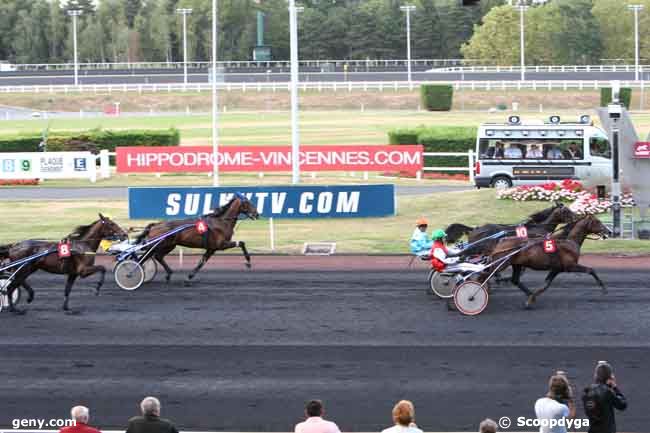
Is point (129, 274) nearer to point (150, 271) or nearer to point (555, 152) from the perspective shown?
point (150, 271)

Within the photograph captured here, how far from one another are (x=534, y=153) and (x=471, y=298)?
16.3m

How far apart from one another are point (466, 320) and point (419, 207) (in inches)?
478

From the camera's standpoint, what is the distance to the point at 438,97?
7169 centimetres

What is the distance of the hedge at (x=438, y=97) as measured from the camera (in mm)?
71625

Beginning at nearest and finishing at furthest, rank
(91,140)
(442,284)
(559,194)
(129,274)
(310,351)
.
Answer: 1. (310,351)
2. (442,284)
3. (129,274)
4. (559,194)
5. (91,140)

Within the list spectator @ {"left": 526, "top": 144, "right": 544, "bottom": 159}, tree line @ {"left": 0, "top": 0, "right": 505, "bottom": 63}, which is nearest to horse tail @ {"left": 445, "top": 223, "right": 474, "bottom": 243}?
spectator @ {"left": 526, "top": 144, "right": 544, "bottom": 159}

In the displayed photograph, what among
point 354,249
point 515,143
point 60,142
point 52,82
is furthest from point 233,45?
point 354,249

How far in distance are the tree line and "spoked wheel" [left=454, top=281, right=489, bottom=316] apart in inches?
3805

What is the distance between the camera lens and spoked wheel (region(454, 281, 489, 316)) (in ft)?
53.4

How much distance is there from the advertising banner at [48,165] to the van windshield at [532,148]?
1414 centimetres

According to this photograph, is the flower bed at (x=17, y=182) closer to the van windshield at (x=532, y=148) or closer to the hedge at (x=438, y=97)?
the van windshield at (x=532, y=148)

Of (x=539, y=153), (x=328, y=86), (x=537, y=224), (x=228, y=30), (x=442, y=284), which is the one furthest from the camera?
(x=228, y=30)

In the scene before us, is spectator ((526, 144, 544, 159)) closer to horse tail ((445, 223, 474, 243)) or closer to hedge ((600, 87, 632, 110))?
horse tail ((445, 223, 474, 243))

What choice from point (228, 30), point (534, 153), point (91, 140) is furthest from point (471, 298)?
point (228, 30)
